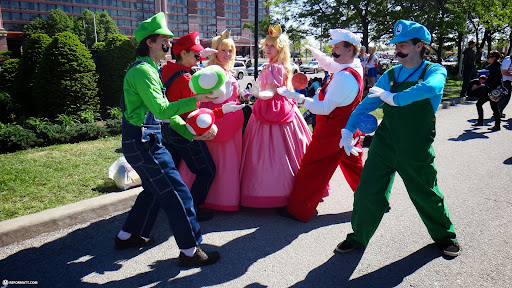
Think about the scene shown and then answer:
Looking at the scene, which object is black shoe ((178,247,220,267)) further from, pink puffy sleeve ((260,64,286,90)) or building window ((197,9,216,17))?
building window ((197,9,216,17))

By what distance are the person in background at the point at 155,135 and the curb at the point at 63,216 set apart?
1080 mm

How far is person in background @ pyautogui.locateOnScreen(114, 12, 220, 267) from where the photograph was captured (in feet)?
8.90

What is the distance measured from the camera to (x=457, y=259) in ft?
10.2

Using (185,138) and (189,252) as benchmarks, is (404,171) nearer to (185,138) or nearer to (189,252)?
(189,252)

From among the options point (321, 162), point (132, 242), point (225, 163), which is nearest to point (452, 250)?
point (321, 162)

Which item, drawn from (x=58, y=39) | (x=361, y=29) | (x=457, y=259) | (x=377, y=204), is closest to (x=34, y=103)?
(x=58, y=39)

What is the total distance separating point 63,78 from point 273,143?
4856 mm

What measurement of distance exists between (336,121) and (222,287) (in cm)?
178

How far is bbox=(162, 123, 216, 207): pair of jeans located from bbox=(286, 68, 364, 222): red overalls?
87 cm

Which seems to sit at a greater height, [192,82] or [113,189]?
[192,82]

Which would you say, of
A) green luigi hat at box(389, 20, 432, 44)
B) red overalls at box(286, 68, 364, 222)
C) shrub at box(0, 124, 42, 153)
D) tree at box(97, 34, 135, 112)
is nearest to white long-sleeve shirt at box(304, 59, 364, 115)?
red overalls at box(286, 68, 364, 222)

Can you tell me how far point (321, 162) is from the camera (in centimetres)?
367

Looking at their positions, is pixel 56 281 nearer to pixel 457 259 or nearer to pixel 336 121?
pixel 336 121

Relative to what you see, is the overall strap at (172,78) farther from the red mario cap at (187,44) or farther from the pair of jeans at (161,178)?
the pair of jeans at (161,178)
